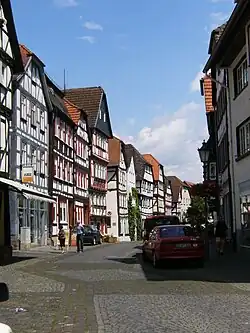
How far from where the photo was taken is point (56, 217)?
4550 cm

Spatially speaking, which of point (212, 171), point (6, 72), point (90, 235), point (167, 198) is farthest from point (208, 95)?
point (167, 198)

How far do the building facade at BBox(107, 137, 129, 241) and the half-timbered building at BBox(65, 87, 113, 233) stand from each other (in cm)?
333

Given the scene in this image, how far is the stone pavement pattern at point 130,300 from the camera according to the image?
9.55 meters

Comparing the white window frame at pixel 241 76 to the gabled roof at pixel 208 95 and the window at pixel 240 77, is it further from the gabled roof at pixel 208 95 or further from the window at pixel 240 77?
Result: the gabled roof at pixel 208 95

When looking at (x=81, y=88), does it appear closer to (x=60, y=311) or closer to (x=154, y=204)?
(x=154, y=204)

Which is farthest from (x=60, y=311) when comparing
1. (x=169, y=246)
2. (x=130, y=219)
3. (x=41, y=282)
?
(x=130, y=219)

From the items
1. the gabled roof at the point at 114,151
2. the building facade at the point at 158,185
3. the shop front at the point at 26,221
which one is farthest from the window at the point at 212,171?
the building facade at the point at 158,185

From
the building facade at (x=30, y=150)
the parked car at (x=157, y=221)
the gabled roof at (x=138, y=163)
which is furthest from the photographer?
the gabled roof at (x=138, y=163)

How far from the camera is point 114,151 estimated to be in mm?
76875

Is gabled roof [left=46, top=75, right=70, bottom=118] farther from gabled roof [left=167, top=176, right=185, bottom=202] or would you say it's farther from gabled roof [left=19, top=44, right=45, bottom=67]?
gabled roof [left=167, top=176, right=185, bottom=202]

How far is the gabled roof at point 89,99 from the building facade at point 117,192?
1184 centimetres

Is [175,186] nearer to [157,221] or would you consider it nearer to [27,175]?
[157,221]

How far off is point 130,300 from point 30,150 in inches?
1064

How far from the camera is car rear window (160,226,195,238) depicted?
838 inches
